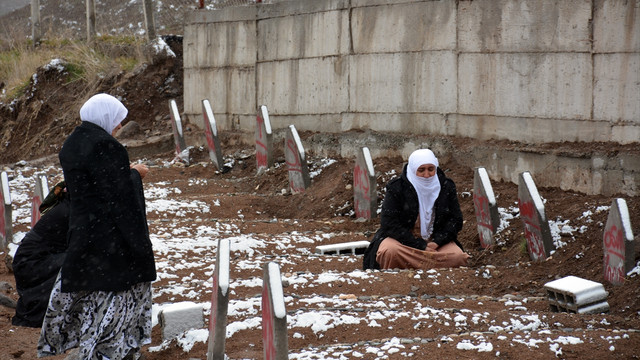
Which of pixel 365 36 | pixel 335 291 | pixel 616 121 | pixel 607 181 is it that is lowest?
pixel 335 291

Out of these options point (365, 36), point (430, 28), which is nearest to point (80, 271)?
point (430, 28)

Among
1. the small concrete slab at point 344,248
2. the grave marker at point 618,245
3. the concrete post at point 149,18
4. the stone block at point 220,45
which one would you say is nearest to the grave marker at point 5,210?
the small concrete slab at point 344,248

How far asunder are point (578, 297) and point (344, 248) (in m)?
2.99

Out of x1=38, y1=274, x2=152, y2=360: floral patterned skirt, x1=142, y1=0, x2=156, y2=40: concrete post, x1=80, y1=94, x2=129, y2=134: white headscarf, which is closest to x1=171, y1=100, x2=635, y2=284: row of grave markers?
x1=38, y1=274, x2=152, y2=360: floral patterned skirt

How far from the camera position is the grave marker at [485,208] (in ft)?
26.5

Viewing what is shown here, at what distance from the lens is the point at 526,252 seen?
7.69 metres

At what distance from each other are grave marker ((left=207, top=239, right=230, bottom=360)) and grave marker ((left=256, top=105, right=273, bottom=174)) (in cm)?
850

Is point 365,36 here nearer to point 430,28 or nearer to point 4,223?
point 430,28

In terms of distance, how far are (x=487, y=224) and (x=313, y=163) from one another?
471 centimetres

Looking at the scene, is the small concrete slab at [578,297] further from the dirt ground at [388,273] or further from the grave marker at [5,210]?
the grave marker at [5,210]

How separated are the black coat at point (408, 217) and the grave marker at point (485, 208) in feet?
2.20

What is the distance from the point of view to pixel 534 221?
7348 millimetres

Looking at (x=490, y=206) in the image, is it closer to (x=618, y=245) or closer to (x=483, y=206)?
(x=483, y=206)

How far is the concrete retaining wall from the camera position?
344 inches
